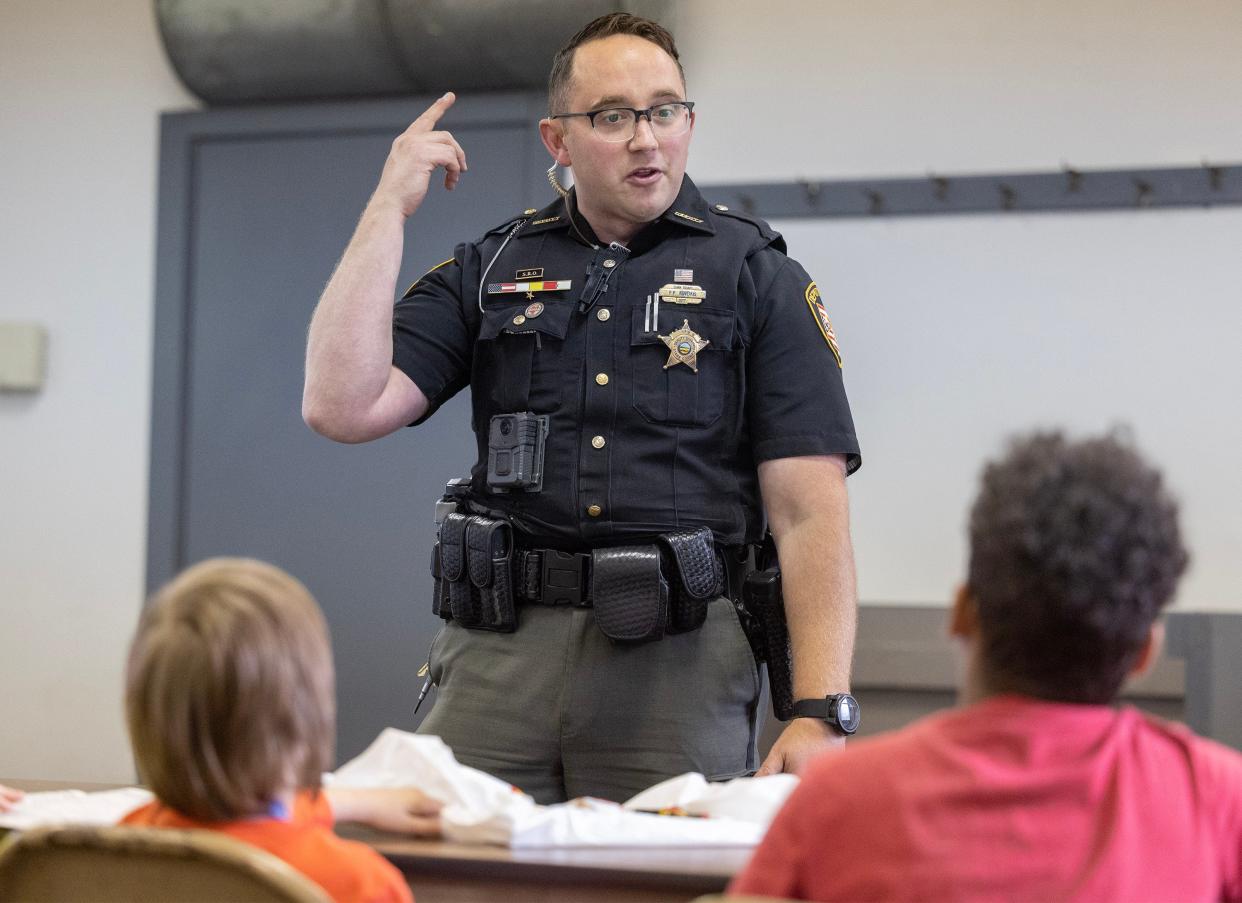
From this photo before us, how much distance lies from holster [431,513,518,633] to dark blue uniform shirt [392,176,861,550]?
0.21 feet

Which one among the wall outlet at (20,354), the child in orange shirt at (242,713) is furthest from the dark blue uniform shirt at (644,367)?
the wall outlet at (20,354)

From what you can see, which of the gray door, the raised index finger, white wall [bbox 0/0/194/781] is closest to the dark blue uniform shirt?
the raised index finger

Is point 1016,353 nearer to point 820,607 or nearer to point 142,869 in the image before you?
point 820,607

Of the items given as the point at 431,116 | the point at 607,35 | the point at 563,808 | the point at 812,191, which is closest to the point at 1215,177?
the point at 812,191

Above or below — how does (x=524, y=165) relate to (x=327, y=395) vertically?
above

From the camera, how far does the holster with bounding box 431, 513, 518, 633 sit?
195 centimetres

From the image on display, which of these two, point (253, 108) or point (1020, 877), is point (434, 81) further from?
point (1020, 877)

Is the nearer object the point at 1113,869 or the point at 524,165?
the point at 1113,869

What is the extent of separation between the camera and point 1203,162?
3.21 m

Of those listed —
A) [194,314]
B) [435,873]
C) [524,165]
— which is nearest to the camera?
[435,873]

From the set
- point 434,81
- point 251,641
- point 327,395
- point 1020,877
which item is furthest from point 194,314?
point 1020,877

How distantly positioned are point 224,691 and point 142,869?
0.45 ft

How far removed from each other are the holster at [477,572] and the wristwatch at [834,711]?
420 mm

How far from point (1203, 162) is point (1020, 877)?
267 centimetres
